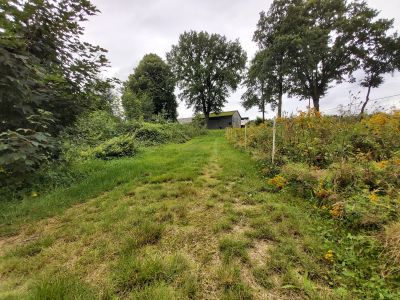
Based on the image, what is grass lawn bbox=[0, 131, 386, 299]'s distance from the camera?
1710mm

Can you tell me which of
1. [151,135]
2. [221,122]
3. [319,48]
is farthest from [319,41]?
[221,122]

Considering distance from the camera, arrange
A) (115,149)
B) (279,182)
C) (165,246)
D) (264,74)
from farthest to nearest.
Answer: (264,74) < (115,149) < (279,182) < (165,246)

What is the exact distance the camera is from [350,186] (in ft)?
10.2

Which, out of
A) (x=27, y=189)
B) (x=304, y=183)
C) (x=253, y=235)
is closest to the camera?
(x=253, y=235)

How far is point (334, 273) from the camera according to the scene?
6.03 feet

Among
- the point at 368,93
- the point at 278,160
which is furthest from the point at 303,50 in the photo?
the point at 278,160

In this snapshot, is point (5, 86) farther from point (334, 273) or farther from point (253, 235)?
point (334, 273)

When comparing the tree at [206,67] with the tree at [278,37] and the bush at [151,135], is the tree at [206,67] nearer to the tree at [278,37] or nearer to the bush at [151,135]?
the tree at [278,37]

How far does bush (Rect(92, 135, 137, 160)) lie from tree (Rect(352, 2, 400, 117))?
25.0 metres

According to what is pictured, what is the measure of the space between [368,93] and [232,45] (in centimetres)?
1892

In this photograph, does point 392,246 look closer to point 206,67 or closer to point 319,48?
point 319,48

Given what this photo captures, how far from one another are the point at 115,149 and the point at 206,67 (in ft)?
82.5

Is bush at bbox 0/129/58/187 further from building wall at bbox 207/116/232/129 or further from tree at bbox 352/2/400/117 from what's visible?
building wall at bbox 207/116/232/129

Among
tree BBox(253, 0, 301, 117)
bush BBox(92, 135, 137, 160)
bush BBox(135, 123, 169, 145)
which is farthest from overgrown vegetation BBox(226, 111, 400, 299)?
tree BBox(253, 0, 301, 117)
